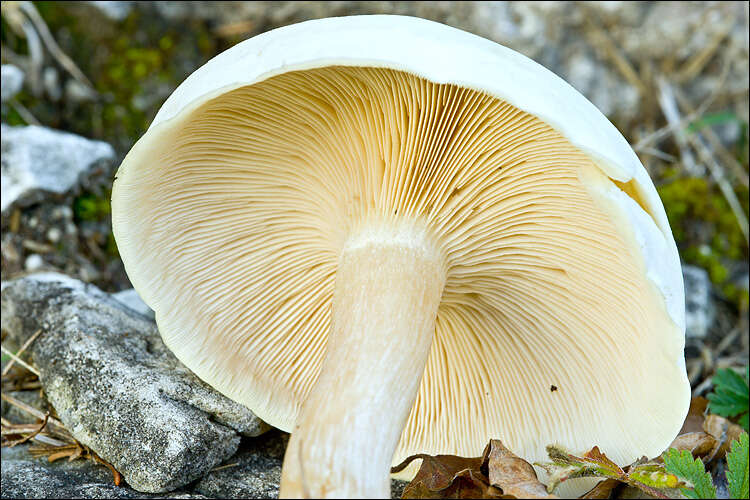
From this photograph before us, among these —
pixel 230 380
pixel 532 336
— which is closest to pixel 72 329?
pixel 230 380

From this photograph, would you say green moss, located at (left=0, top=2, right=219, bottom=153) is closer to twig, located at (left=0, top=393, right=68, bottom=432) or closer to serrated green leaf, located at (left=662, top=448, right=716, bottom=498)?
twig, located at (left=0, top=393, right=68, bottom=432)

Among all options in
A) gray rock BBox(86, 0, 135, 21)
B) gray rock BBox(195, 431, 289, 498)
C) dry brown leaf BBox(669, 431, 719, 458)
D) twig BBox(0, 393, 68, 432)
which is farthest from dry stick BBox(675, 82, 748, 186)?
twig BBox(0, 393, 68, 432)

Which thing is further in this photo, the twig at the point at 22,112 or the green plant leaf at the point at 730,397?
the twig at the point at 22,112

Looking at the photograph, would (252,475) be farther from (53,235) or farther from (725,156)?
(725,156)

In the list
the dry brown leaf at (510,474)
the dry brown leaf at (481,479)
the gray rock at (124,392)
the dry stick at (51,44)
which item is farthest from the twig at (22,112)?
the dry brown leaf at (510,474)

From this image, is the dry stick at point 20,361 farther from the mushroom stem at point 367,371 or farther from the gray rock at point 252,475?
the mushroom stem at point 367,371

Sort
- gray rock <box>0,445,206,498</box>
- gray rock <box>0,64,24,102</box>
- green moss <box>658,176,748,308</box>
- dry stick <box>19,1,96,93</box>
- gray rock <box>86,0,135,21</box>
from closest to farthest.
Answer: gray rock <box>0,445,206,498</box>
gray rock <box>0,64,24,102</box>
dry stick <box>19,1,96,93</box>
gray rock <box>86,0,135,21</box>
green moss <box>658,176,748,308</box>

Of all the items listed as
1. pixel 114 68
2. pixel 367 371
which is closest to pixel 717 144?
pixel 367 371
